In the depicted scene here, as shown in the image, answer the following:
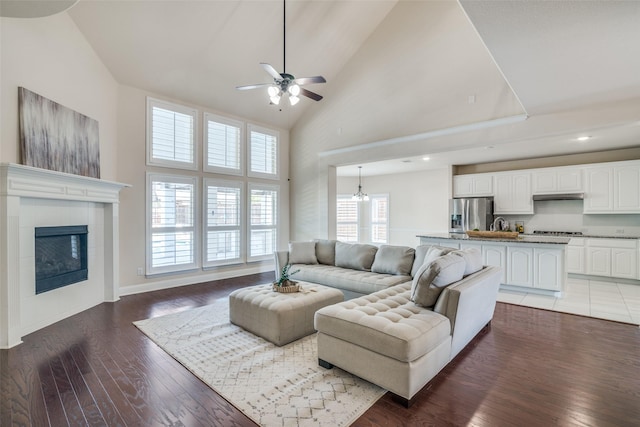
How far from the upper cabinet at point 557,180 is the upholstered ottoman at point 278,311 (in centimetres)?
544

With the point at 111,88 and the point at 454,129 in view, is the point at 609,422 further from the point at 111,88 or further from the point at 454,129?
Answer: the point at 111,88

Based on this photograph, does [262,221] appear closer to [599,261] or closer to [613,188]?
[599,261]

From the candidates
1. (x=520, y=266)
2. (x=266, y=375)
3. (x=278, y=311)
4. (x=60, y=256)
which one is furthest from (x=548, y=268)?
(x=60, y=256)

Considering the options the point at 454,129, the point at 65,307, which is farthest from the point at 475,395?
the point at 65,307

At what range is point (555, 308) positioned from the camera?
165 inches

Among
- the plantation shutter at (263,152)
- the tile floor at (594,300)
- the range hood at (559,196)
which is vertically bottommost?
the tile floor at (594,300)

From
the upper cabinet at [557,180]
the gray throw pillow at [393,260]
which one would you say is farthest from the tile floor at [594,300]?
the upper cabinet at [557,180]

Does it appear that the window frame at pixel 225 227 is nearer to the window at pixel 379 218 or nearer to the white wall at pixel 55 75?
the white wall at pixel 55 75

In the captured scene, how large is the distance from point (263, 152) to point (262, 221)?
1.64 m

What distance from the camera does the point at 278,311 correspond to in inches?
117

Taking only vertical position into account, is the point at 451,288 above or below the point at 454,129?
below

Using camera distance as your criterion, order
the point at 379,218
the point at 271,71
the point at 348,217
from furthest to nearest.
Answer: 1. the point at 348,217
2. the point at 379,218
3. the point at 271,71

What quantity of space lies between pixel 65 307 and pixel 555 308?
665 cm

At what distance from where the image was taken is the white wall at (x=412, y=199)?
27.6 feet
